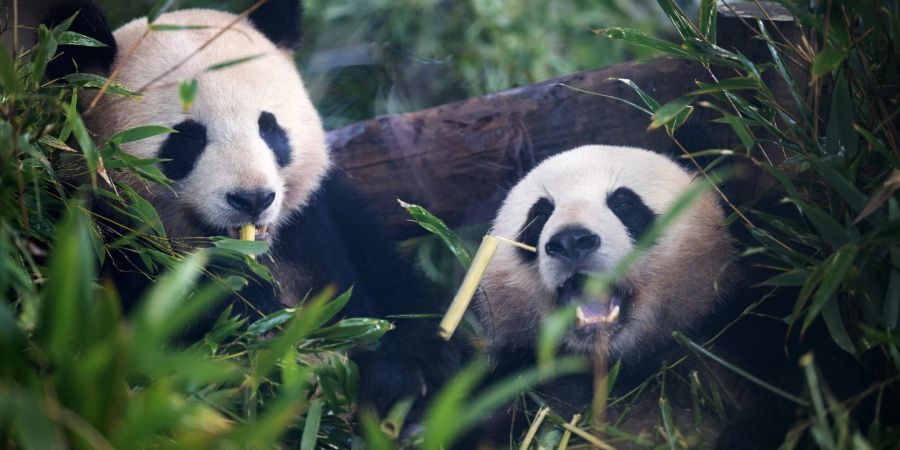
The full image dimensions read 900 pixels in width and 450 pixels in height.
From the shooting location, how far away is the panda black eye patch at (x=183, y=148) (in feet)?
6.19

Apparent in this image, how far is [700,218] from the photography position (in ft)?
5.82

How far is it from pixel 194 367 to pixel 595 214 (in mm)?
906

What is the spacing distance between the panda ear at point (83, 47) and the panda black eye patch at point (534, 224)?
1018mm

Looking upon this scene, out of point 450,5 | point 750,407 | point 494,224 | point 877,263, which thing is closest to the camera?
point 877,263

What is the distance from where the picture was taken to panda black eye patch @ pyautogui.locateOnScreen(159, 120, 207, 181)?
189cm

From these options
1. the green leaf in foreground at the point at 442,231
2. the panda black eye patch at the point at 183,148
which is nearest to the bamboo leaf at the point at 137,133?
the panda black eye patch at the point at 183,148

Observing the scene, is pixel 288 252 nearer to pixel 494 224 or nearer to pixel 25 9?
pixel 494 224

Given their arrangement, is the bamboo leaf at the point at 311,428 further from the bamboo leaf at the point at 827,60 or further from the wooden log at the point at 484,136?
the bamboo leaf at the point at 827,60

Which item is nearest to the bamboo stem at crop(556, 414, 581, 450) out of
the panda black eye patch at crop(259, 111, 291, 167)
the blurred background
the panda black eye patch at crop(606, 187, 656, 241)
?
the panda black eye patch at crop(606, 187, 656, 241)

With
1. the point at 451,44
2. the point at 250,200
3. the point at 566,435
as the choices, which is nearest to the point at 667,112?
the point at 566,435

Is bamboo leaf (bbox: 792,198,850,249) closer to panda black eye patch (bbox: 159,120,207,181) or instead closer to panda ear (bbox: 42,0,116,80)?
panda black eye patch (bbox: 159,120,207,181)

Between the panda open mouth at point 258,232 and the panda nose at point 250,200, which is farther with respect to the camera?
the panda open mouth at point 258,232

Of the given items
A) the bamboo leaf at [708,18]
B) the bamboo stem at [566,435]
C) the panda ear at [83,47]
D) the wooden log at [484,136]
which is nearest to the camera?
the bamboo stem at [566,435]

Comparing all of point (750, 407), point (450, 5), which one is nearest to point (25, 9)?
point (750, 407)
